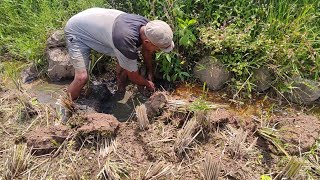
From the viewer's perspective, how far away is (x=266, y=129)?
375 centimetres

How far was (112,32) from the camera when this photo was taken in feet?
12.9

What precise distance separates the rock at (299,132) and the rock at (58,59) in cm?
289

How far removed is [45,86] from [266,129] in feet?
10.0

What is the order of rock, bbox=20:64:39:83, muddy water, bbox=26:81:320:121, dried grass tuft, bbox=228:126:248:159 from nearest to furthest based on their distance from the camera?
dried grass tuft, bbox=228:126:248:159 → muddy water, bbox=26:81:320:121 → rock, bbox=20:64:39:83

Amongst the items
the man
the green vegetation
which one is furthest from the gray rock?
the green vegetation

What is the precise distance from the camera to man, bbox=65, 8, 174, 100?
380 centimetres

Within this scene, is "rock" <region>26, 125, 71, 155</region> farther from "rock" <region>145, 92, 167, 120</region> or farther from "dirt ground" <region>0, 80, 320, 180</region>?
"rock" <region>145, 92, 167, 120</region>

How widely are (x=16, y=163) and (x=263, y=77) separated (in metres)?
3.01

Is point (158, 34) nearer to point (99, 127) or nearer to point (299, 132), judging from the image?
point (99, 127)

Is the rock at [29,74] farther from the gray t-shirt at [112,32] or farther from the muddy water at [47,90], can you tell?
the gray t-shirt at [112,32]

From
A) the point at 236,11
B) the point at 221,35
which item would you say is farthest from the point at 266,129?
the point at 236,11

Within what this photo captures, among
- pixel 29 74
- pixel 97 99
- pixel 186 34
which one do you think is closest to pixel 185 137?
pixel 186 34

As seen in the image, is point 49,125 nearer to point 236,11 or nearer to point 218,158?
point 218,158

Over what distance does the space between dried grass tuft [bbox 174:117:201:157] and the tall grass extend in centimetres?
238
